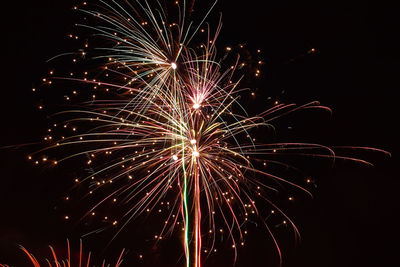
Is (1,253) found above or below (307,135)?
above

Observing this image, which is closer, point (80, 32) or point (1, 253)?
point (80, 32)

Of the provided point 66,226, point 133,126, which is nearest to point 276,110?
point 133,126

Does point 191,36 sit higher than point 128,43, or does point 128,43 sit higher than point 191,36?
point 128,43

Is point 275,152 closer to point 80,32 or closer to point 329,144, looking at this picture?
point 329,144

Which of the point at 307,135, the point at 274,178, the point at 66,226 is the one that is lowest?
the point at 274,178

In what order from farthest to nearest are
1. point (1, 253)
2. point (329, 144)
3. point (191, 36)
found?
point (1, 253) < point (329, 144) < point (191, 36)

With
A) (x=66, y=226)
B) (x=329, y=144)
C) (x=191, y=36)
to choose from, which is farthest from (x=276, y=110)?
(x=66, y=226)

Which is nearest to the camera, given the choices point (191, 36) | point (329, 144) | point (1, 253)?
point (191, 36)

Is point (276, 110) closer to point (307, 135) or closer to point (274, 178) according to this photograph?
point (307, 135)

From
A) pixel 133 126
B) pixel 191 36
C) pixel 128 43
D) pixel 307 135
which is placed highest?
pixel 128 43
